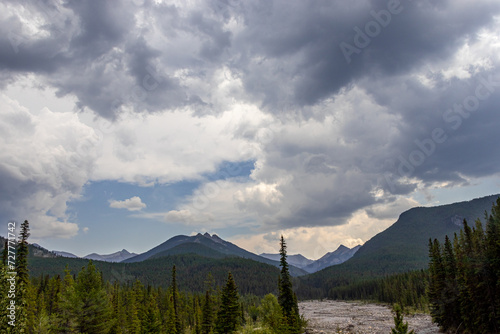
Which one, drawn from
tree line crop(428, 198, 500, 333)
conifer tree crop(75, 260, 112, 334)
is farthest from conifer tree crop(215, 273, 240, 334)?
tree line crop(428, 198, 500, 333)

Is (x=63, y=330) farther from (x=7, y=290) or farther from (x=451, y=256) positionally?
(x=451, y=256)

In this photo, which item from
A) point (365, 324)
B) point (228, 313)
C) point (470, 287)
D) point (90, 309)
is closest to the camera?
point (90, 309)

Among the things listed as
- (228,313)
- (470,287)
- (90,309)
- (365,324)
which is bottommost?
(365,324)

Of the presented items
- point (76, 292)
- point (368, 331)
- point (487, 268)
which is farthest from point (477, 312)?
point (76, 292)

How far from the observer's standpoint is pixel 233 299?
1954 inches

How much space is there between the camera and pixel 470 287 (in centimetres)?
5478

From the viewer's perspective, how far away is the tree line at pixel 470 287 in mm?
50281

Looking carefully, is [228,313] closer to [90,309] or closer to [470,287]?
[90,309]

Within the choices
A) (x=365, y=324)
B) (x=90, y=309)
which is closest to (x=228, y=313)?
(x=90, y=309)

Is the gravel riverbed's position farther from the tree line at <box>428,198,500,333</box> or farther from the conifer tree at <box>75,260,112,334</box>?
the conifer tree at <box>75,260,112,334</box>

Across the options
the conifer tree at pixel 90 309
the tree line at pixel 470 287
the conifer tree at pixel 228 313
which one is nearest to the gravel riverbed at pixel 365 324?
the tree line at pixel 470 287

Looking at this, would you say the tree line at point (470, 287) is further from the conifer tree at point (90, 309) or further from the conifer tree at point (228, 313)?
the conifer tree at point (90, 309)

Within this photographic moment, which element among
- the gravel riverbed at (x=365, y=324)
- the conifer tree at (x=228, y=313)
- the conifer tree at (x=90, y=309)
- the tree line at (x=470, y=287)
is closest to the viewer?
the conifer tree at (x=90, y=309)

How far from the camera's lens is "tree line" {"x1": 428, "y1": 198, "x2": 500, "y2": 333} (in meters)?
50.3
